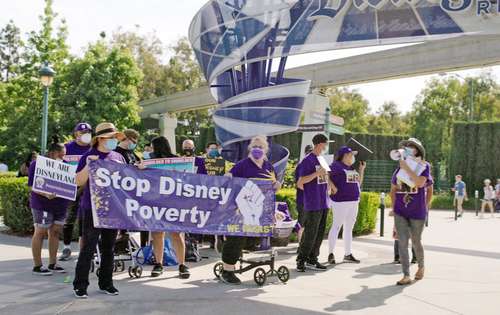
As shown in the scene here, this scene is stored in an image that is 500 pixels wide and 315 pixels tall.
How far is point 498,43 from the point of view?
17.9 m

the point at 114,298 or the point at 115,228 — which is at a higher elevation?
the point at 115,228

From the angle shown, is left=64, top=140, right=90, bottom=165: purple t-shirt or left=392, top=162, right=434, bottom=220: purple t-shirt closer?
left=392, top=162, right=434, bottom=220: purple t-shirt

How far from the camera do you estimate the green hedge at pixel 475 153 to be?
115 feet

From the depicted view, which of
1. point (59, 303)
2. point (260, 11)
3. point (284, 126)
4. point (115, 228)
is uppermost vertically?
point (260, 11)

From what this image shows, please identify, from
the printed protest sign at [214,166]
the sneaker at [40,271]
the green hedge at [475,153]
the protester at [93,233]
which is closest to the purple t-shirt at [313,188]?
the printed protest sign at [214,166]

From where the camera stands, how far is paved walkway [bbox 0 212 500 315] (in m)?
6.44

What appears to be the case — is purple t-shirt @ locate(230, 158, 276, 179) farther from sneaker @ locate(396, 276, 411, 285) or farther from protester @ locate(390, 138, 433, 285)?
sneaker @ locate(396, 276, 411, 285)

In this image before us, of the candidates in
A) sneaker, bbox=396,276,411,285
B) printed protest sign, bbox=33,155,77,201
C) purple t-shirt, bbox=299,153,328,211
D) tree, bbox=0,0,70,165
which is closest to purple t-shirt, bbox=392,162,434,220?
sneaker, bbox=396,276,411,285

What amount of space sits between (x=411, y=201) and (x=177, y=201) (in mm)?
3042

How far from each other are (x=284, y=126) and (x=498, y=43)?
8713 mm

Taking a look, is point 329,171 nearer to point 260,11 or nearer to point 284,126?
point 284,126

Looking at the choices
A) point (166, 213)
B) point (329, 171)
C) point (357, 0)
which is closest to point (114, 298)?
point (166, 213)

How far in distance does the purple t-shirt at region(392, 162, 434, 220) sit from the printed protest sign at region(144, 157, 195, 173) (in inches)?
114

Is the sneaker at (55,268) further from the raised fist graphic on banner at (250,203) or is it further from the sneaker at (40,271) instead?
the raised fist graphic on banner at (250,203)
